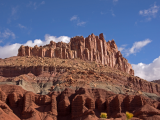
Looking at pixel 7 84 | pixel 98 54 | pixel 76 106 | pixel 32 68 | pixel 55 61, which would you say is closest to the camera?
pixel 76 106

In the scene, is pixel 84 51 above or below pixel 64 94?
above

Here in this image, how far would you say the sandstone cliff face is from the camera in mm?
121312

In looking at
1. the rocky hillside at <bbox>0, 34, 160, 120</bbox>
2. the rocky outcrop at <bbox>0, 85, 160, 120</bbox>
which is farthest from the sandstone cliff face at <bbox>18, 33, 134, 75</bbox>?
the rocky outcrop at <bbox>0, 85, 160, 120</bbox>

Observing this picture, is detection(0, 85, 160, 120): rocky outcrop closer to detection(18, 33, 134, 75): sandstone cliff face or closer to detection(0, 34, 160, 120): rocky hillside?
detection(0, 34, 160, 120): rocky hillside

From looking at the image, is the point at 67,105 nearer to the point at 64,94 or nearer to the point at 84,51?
the point at 64,94

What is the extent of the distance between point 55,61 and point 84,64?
45.6 feet

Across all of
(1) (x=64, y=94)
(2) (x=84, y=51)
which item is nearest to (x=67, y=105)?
(1) (x=64, y=94)

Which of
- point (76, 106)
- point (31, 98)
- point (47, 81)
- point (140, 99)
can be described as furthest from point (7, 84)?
point (140, 99)

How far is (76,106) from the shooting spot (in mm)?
69062

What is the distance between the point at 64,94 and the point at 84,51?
54.8 m

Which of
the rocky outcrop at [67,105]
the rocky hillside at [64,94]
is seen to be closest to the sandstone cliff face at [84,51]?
the rocky hillside at [64,94]

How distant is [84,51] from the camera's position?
12800cm

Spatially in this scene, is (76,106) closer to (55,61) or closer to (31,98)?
(31,98)

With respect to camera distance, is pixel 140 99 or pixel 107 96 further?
pixel 107 96
